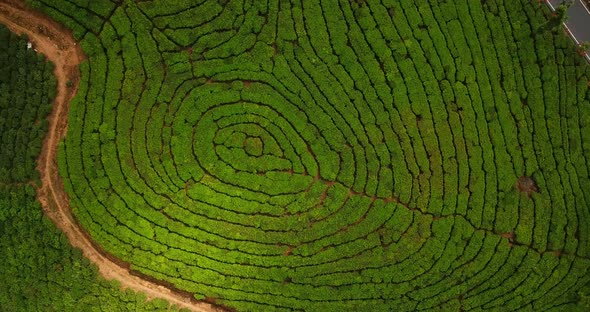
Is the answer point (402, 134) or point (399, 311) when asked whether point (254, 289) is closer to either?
point (399, 311)

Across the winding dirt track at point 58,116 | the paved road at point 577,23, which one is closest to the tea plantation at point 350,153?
the paved road at point 577,23

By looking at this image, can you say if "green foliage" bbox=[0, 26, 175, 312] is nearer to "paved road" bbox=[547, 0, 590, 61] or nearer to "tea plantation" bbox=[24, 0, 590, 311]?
"tea plantation" bbox=[24, 0, 590, 311]

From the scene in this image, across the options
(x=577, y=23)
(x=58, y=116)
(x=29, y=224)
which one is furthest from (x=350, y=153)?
(x=29, y=224)

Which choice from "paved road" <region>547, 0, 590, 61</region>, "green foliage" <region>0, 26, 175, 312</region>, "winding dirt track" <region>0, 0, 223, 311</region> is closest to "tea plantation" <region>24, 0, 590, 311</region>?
"paved road" <region>547, 0, 590, 61</region>

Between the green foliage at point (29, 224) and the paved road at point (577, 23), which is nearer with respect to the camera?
the green foliage at point (29, 224)

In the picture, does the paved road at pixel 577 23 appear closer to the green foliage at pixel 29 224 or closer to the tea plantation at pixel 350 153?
the tea plantation at pixel 350 153

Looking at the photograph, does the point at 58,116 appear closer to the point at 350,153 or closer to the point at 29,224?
the point at 29,224
